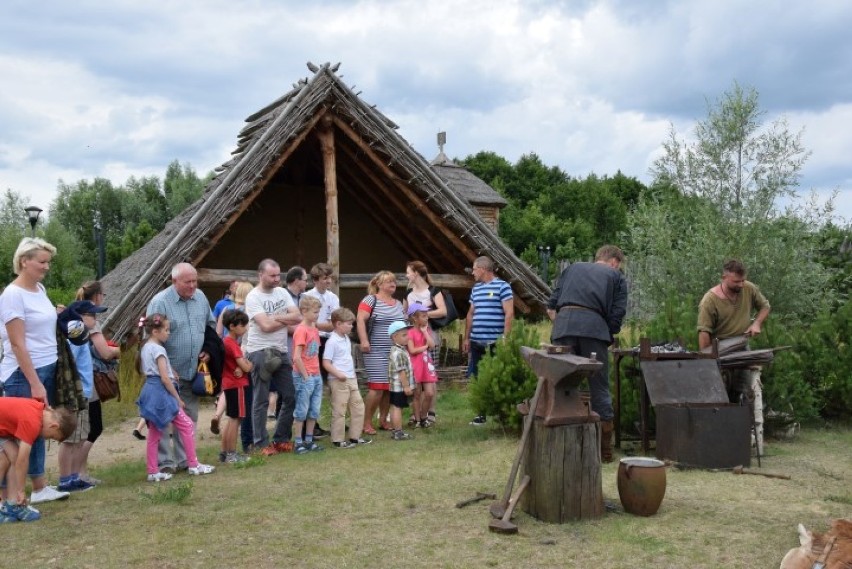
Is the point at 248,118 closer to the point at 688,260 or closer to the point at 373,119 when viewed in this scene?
the point at 373,119

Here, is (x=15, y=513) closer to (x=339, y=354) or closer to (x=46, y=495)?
(x=46, y=495)

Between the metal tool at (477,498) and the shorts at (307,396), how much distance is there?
2235 millimetres

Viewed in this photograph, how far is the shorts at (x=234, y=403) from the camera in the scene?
22.1ft

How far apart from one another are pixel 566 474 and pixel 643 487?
0.49 meters

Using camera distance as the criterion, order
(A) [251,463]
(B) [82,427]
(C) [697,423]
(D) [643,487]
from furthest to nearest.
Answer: (A) [251,463], (C) [697,423], (B) [82,427], (D) [643,487]

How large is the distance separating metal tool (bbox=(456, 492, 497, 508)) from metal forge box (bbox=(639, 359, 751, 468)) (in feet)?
5.55

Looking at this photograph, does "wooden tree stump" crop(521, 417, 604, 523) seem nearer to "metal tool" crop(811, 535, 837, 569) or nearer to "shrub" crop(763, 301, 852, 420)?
"metal tool" crop(811, 535, 837, 569)

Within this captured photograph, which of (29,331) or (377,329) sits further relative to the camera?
(377,329)

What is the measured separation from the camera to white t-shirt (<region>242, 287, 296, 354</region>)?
6.97 meters

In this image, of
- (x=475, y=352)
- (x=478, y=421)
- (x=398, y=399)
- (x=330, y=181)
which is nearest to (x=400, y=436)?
(x=398, y=399)

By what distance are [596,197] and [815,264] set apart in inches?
1127

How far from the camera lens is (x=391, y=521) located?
4969mm

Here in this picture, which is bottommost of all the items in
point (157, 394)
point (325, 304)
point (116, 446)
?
point (116, 446)

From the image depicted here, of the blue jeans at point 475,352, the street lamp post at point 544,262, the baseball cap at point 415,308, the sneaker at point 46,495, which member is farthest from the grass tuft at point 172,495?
the street lamp post at point 544,262
